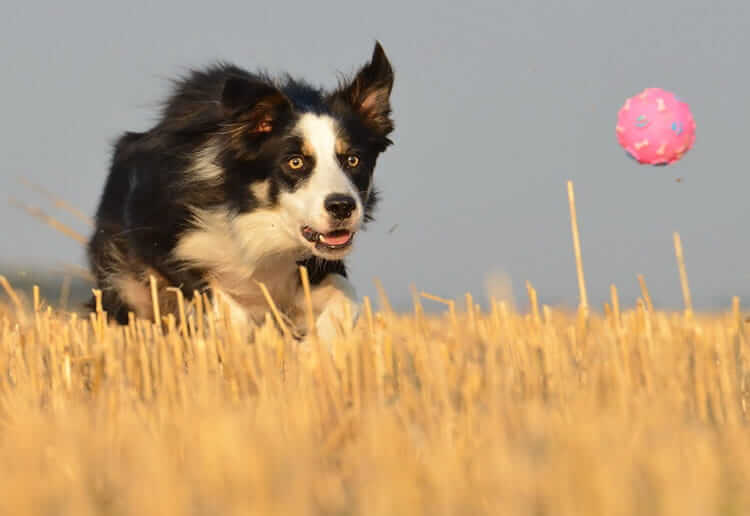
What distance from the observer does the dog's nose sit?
4793 mm

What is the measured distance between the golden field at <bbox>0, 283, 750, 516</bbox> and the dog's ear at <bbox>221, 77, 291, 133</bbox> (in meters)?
1.48

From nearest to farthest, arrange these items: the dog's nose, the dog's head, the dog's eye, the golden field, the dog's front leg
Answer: the golden field, the dog's nose, the dog's head, the dog's eye, the dog's front leg

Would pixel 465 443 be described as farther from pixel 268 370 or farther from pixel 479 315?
pixel 479 315

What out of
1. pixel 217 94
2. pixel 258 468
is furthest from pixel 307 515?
pixel 217 94

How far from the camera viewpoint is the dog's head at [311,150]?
16.1 ft

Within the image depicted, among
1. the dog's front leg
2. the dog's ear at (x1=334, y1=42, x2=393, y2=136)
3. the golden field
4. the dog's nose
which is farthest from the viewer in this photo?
the dog's ear at (x1=334, y1=42, x2=393, y2=136)

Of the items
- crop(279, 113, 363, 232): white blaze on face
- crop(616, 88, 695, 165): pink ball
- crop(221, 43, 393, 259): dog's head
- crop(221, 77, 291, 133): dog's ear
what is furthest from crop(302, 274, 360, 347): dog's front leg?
crop(616, 88, 695, 165): pink ball

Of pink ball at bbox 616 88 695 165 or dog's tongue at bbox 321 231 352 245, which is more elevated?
pink ball at bbox 616 88 695 165

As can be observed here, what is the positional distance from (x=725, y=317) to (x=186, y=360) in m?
2.25

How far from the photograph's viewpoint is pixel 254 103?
17.2 ft

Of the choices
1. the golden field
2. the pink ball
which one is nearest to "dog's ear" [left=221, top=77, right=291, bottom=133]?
the golden field

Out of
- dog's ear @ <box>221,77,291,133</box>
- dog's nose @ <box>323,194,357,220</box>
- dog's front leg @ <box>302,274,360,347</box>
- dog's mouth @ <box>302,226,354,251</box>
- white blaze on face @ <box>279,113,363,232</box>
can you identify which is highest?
dog's ear @ <box>221,77,291,133</box>

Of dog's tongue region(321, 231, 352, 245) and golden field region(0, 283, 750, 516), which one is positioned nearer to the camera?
golden field region(0, 283, 750, 516)

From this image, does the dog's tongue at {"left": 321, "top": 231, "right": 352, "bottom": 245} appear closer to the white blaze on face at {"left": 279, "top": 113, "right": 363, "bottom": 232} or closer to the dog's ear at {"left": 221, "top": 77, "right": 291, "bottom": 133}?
the white blaze on face at {"left": 279, "top": 113, "right": 363, "bottom": 232}
